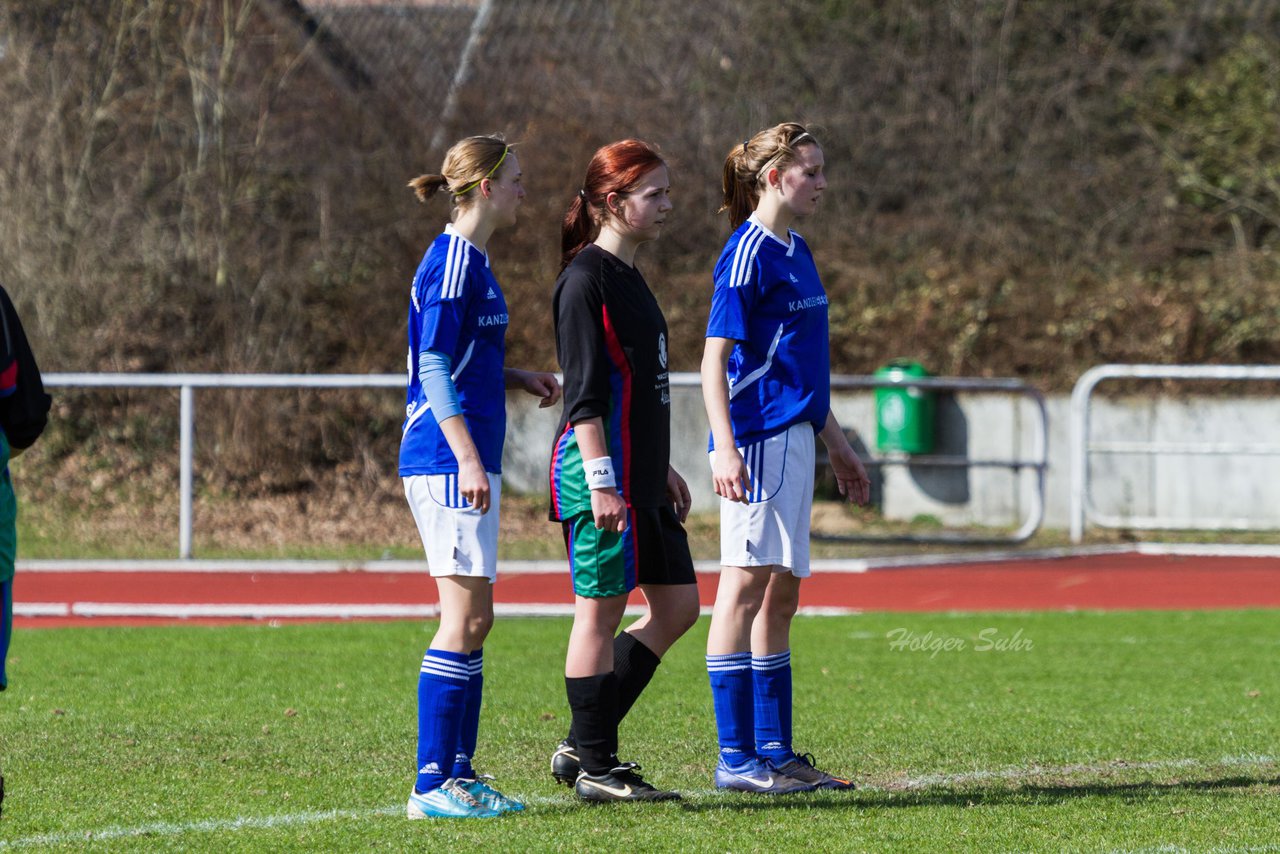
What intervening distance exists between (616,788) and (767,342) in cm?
150

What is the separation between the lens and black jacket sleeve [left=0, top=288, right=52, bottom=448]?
3770 mm

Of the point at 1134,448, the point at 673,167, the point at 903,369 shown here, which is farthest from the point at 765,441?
the point at 673,167

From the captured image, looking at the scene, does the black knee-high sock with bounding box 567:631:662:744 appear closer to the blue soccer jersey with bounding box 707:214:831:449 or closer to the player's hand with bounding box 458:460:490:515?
the blue soccer jersey with bounding box 707:214:831:449

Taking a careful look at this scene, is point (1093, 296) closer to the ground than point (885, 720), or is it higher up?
higher up

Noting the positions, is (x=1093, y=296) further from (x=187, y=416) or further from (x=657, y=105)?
(x=187, y=416)

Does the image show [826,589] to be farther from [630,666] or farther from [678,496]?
[630,666]

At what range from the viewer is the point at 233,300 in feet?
57.1

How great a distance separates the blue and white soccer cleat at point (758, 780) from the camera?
505 cm

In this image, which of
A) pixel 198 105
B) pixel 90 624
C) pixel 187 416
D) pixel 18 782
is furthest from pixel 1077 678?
pixel 198 105

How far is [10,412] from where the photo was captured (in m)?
3.81

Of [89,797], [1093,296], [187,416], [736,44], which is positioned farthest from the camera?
[736,44]

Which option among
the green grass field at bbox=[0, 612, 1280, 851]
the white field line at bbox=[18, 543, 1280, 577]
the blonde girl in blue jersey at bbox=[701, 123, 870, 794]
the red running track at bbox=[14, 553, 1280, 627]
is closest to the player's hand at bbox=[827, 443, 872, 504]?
the blonde girl in blue jersey at bbox=[701, 123, 870, 794]

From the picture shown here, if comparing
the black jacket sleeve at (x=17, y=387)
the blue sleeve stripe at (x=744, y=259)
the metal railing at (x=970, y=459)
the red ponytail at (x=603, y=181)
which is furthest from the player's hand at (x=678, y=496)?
the metal railing at (x=970, y=459)

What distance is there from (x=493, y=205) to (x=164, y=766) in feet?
7.61
